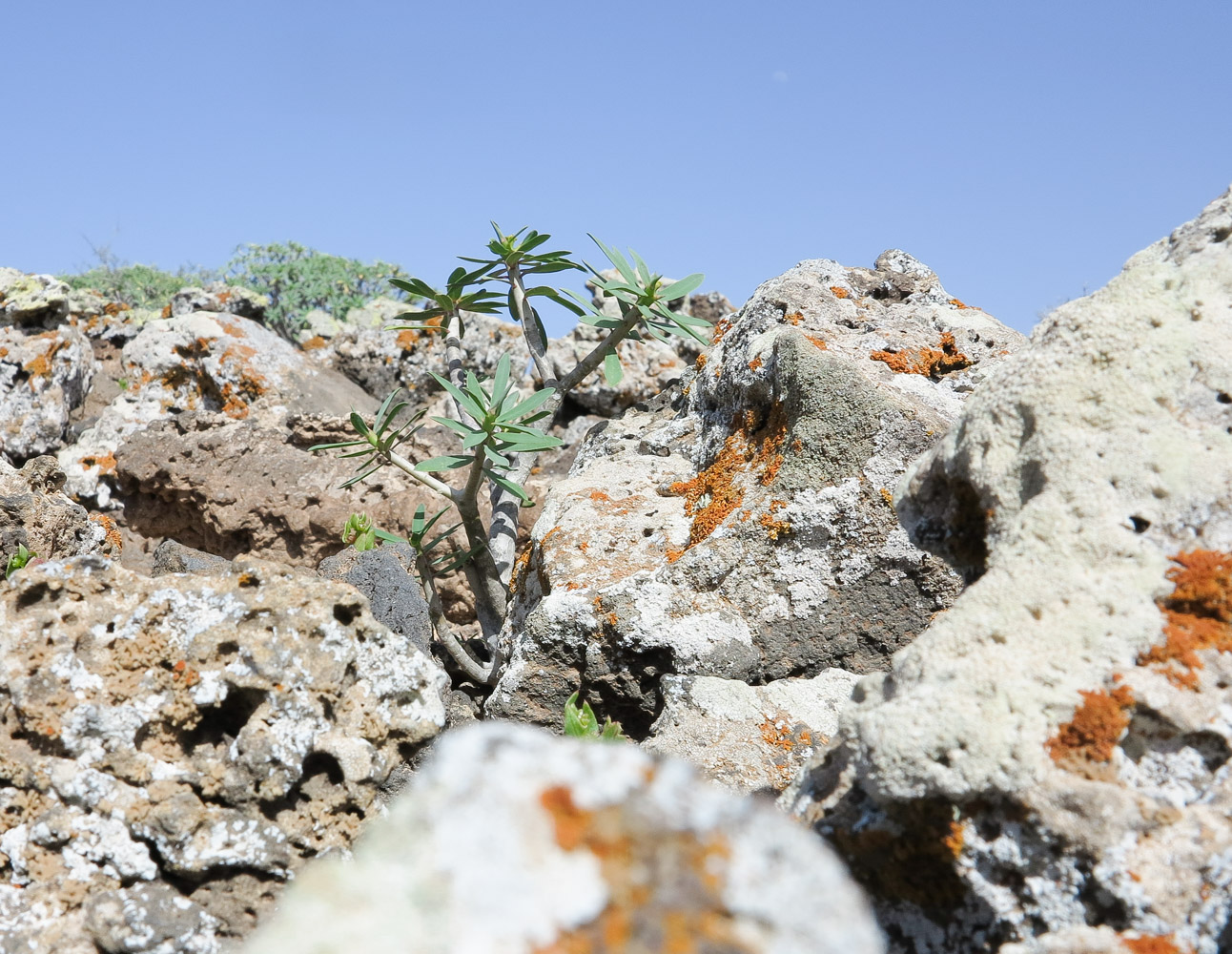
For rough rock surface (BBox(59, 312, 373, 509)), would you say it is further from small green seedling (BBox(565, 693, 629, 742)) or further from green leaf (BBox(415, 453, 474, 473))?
small green seedling (BBox(565, 693, 629, 742))

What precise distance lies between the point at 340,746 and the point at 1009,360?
2.81 m

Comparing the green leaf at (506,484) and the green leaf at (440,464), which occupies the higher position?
the green leaf at (506,484)

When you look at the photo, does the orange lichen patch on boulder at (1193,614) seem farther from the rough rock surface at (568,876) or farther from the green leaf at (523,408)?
the green leaf at (523,408)

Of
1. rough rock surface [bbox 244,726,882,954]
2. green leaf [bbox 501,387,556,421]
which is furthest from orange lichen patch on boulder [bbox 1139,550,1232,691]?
green leaf [bbox 501,387,556,421]

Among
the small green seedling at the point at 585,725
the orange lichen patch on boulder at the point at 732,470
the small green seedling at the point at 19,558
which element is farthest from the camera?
the small green seedling at the point at 19,558

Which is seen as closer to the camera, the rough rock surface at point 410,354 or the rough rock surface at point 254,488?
the rough rock surface at point 254,488

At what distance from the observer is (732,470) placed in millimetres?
5328

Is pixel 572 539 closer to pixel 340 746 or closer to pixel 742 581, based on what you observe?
pixel 742 581

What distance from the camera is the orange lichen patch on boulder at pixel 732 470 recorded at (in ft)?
16.5

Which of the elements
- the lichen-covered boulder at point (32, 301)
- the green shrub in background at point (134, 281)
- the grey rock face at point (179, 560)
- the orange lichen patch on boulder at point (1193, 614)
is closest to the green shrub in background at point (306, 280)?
the green shrub in background at point (134, 281)

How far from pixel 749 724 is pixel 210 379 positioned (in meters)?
7.70

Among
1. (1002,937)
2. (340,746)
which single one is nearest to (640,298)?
(340,746)

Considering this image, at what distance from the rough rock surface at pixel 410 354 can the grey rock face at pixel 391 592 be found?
16.9ft

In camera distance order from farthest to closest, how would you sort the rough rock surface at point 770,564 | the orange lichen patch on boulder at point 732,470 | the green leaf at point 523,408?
1. the green leaf at point 523,408
2. the orange lichen patch on boulder at point 732,470
3. the rough rock surface at point 770,564
